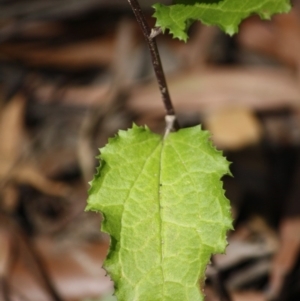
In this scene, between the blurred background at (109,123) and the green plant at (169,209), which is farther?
the blurred background at (109,123)

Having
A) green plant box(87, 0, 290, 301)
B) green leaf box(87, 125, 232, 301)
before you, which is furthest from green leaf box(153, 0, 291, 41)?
green leaf box(87, 125, 232, 301)

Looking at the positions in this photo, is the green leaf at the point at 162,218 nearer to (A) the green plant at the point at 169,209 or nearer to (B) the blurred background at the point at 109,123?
(A) the green plant at the point at 169,209

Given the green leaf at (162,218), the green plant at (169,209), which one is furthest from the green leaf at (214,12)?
the green leaf at (162,218)

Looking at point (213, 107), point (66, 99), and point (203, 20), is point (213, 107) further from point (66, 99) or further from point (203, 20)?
point (203, 20)

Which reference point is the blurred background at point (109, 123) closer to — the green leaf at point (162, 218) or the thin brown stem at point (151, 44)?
the green leaf at point (162, 218)

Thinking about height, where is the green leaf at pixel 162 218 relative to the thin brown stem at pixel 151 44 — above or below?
below

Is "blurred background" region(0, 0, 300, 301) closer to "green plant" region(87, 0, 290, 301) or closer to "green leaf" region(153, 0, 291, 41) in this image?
"green plant" region(87, 0, 290, 301)

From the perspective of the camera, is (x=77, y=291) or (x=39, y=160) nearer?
(x=77, y=291)

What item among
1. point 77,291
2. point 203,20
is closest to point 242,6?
point 203,20
